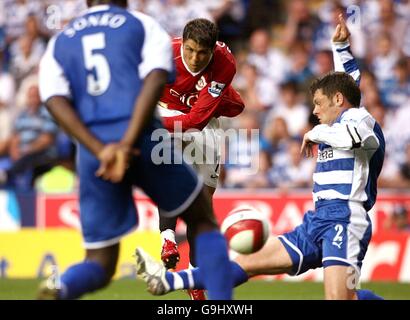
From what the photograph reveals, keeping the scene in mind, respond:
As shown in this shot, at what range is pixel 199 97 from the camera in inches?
325

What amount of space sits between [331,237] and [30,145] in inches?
371

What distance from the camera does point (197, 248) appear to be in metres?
5.77

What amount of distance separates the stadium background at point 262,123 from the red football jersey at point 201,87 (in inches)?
115

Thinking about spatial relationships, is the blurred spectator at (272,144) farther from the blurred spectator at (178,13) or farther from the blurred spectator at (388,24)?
the blurred spectator at (178,13)

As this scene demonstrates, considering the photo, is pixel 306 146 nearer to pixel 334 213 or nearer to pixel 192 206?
pixel 334 213

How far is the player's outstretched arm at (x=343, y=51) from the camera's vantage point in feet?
24.9

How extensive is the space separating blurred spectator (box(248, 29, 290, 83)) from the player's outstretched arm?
7949 millimetres

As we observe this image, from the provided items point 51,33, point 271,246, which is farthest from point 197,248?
point 51,33

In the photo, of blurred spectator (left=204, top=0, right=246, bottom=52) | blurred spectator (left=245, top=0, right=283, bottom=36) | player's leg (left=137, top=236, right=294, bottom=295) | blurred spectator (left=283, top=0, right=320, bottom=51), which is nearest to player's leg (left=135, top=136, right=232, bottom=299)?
player's leg (left=137, top=236, right=294, bottom=295)

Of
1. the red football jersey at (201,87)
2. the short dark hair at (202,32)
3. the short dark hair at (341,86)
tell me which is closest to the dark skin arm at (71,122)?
the short dark hair at (341,86)

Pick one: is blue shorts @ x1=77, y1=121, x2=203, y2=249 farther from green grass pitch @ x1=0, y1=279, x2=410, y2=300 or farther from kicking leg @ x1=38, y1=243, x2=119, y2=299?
green grass pitch @ x1=0, y1=279, x2=410, y2=300
